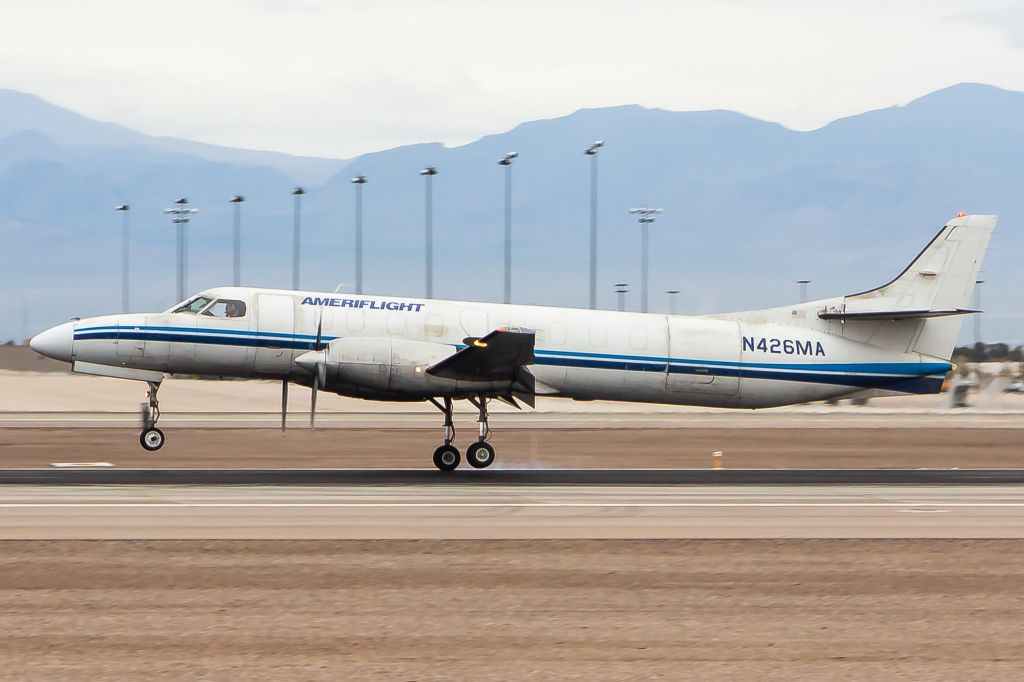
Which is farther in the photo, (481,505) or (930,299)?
(930,299)

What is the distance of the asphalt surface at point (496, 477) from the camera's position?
2423 cm

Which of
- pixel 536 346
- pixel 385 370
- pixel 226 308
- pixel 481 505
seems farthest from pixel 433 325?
pixel 481 505

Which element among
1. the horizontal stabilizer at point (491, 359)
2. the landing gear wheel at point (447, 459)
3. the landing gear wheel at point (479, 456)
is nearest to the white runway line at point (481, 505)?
the horizontal stabilizer at point (491, 359)

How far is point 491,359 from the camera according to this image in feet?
→ 82.5

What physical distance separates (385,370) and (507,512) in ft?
20.5

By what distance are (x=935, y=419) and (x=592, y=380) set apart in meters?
29.4

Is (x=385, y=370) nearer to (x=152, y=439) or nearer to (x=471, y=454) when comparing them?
(x=471, y=454)

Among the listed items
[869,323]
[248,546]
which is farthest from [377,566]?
[869,323]

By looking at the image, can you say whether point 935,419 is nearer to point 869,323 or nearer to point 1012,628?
point 869,323

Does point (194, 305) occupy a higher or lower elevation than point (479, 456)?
higher

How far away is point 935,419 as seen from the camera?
169 feet

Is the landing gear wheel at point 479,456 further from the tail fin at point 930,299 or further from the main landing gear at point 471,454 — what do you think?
the tail fin at point 930,299

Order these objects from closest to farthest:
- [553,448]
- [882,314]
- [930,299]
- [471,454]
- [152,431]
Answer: [471,454], [152,431], [882,314], [930,299], [553,448]

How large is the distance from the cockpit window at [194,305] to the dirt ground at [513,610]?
36.1 ft
